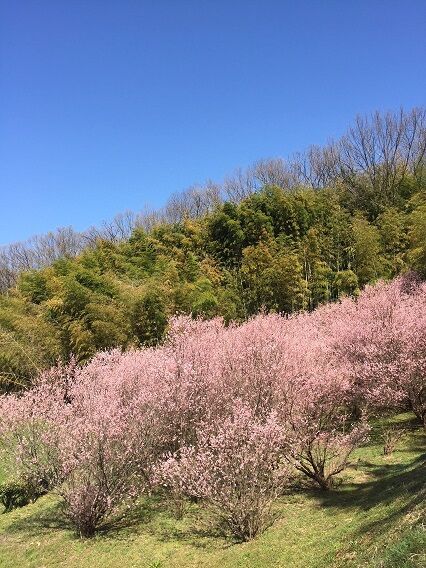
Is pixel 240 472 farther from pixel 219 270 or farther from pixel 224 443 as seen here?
pixel 219 270

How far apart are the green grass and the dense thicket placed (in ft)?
27.5

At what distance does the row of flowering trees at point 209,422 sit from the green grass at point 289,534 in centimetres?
38

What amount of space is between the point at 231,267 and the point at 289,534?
1747 centimetres

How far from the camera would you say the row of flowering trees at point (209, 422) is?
269 inches

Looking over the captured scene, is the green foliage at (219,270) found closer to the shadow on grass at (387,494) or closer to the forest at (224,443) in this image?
the forest at (224,443)

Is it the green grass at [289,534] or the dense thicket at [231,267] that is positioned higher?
the dense thicket at [231,267]

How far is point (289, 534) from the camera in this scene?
664 cm

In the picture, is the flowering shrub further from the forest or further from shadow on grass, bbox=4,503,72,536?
shadow on grass, bbox=4,503,72,536

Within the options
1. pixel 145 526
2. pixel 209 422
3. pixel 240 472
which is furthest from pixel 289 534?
pixel 145 526

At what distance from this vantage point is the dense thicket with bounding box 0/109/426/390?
17.5 metres

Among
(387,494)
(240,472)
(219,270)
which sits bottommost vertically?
(387,494)

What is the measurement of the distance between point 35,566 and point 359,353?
7484mm

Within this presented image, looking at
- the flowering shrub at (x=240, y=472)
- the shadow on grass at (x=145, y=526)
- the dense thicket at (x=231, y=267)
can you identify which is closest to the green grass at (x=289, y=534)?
the shadow on grass at (x=145, y=526)

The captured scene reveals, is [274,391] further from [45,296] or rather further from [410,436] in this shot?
[45,296]
